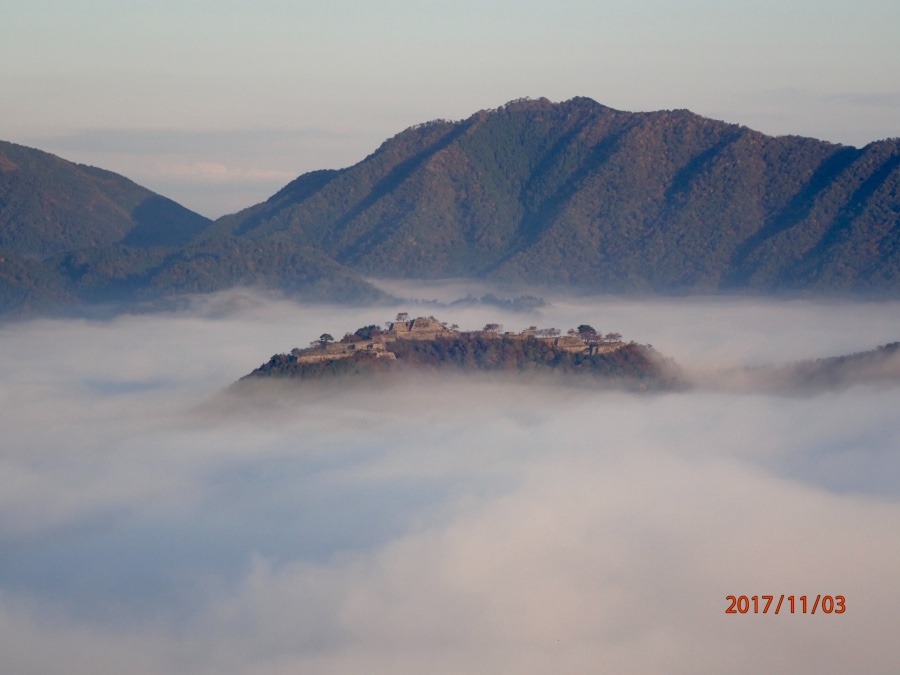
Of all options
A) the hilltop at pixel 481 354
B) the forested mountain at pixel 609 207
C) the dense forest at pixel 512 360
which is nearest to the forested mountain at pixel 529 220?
the forested mountain at pixel 609 207

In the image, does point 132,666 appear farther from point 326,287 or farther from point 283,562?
point 326,287

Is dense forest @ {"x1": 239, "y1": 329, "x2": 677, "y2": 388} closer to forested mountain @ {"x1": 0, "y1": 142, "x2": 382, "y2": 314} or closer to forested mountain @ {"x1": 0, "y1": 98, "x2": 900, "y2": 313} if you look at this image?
forested mountain @ {"x1": 0, "y1": 98, "x2": 900, "y2": 313}

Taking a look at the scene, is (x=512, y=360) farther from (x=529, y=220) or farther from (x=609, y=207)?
(x=529, y=220)

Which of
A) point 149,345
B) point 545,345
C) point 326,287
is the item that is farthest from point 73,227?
point 545,345

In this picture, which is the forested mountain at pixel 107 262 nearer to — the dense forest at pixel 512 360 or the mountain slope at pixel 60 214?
the mountain slope at pixel 60 214

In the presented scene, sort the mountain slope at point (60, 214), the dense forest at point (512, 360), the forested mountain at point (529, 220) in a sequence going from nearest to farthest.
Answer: the dense forest at point (512, 360) → the forested mountain at point (529, 220) → the mountain slope at point (60, 214)

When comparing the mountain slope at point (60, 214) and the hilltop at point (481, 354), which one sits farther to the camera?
the mountain slope at point (60, 214)

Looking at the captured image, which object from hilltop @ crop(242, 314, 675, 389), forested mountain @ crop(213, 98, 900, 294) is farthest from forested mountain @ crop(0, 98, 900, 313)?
hilltop @ crop(242, 314, 675, 389)
